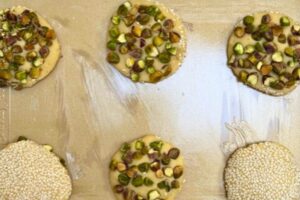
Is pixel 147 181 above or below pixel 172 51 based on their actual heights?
below

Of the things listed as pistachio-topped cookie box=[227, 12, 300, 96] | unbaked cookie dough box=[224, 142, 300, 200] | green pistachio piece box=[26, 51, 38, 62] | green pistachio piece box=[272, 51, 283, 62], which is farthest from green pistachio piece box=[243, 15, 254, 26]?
green pistachio piece box=[26, 51, 38, 62]

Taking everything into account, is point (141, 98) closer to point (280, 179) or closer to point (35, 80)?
point (35, 80)

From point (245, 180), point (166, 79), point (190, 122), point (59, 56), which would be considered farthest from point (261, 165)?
point (59, 56)

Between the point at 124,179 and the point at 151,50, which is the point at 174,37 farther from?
the point at 124,179

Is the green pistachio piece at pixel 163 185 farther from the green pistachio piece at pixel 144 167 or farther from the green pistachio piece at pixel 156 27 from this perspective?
the green pistachio piece at pixel 156 27

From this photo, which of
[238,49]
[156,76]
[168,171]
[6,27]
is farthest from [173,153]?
[6,27]
